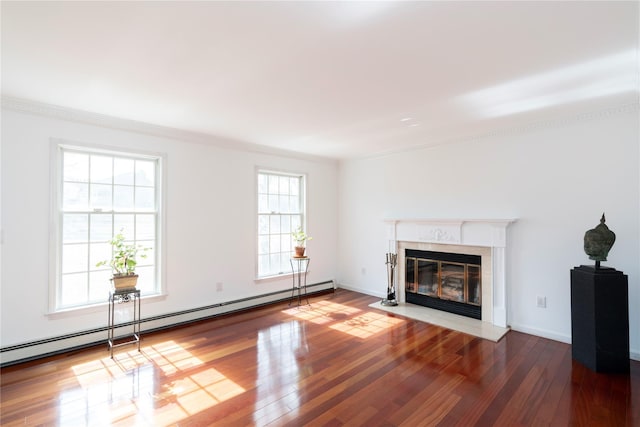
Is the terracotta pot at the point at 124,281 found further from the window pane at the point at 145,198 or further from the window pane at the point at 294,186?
the window pane at the point at 294,186

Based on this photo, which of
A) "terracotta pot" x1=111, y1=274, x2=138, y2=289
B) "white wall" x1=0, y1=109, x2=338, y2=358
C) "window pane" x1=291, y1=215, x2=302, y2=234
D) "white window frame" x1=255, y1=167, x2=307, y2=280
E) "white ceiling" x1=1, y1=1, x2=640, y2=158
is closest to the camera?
"white ceiling" x1=1, y1=1, x2=640, y2=158

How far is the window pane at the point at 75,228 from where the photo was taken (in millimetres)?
3282

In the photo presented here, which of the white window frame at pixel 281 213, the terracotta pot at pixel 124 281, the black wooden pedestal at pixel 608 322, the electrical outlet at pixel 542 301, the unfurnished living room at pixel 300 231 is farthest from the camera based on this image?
the white window frame at pixel 281 213

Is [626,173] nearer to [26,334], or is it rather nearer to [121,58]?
[121,58]

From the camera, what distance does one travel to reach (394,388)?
2533 millimetres

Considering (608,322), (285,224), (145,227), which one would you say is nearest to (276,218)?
(285,224)

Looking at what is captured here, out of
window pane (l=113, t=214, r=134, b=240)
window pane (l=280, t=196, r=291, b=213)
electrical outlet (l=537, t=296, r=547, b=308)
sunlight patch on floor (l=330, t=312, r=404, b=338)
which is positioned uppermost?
window pane (l=280, t=196, r=291, b=213)

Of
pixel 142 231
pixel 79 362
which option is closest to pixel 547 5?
pixel 142 231

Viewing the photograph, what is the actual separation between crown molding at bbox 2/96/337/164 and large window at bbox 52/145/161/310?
313 millimetres

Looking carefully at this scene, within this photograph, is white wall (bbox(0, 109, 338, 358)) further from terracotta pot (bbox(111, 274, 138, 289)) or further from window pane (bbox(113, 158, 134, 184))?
terracotta pot (bbox(111, 274, 138, 289))

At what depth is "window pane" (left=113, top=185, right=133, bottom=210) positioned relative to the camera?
3.62 m

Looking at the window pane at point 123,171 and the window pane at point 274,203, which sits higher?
the window pane at point 123,171

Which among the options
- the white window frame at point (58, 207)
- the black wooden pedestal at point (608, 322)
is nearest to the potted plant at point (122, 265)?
the white window frame at point (58, 207)

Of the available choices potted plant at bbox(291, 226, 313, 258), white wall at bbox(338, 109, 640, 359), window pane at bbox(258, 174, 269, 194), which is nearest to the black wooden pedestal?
white wall at bbox(338, 109, 640, 359)
